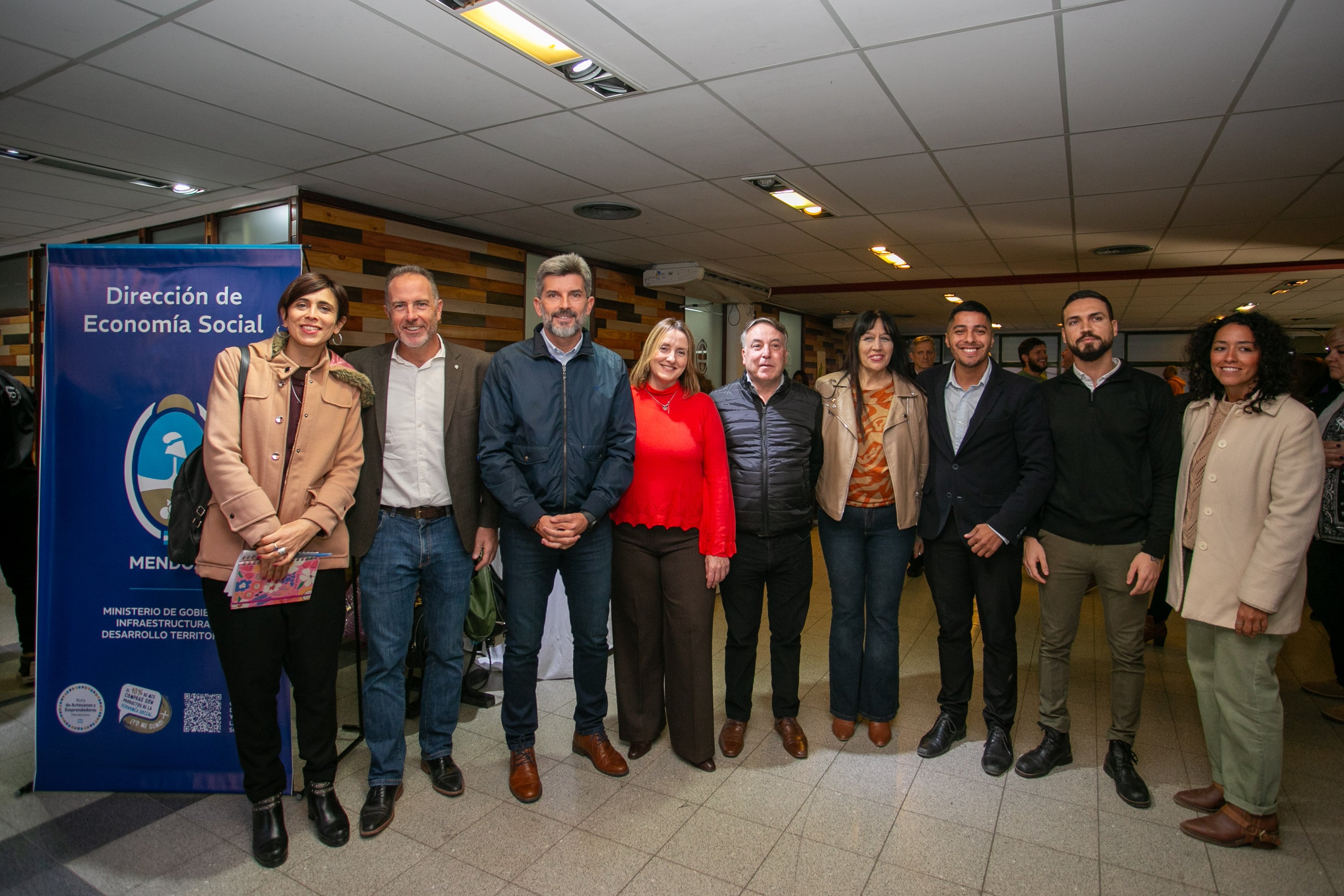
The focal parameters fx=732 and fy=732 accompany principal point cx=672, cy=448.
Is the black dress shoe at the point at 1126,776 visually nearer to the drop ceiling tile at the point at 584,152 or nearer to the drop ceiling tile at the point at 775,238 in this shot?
the drop ceiling tile at the point at 584,152

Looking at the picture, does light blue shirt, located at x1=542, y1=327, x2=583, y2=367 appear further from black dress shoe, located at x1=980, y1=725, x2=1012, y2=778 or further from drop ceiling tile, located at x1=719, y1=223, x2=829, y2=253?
drop ceiling tile, located at x1=719, y1=223, x2=829, y2=253

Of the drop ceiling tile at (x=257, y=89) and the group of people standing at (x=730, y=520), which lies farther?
the drop ceiling tile at (x=257, y=89)

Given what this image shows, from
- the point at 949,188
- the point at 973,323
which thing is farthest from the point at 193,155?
the point at 949,188

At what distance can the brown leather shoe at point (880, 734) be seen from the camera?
9.49 feet

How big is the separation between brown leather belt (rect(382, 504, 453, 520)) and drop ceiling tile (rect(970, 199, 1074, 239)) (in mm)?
4443

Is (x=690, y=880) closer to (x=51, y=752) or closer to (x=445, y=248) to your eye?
(x=51, y=752)

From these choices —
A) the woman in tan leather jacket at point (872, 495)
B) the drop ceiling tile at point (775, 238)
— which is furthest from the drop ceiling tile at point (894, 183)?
the woman in tan leather jacket at point (872, 495)

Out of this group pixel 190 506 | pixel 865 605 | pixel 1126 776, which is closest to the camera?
pixel 190 506

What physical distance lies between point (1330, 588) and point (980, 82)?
2717 mm

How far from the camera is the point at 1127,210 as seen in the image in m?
5.14

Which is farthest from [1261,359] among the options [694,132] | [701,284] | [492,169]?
[701,284]

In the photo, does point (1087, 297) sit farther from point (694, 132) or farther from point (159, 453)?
point (159, 453)

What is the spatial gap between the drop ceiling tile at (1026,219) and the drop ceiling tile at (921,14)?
280 centimetres

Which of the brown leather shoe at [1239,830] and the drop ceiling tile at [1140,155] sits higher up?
the drop ceiling tile at [1140,155]
